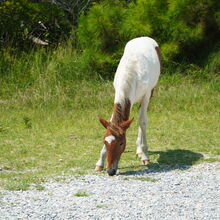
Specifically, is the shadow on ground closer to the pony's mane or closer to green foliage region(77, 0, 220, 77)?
the pony's mane

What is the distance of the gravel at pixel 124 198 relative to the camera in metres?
5.50

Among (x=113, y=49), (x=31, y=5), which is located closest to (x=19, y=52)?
(x=31, y=5)

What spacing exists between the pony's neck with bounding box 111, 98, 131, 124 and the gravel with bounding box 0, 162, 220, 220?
0.68 meters

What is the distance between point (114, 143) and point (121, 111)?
0.53 meters

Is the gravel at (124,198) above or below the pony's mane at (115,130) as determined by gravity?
below

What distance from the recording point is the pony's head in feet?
23.5

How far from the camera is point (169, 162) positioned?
26.7ft

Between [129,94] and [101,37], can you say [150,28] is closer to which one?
[101,37]

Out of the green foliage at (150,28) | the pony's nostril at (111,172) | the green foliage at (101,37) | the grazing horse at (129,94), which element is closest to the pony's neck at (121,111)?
the grazing horse at (129,94)

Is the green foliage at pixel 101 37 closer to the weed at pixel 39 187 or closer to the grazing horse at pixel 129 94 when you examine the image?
the grazing horse at pixel 129 94

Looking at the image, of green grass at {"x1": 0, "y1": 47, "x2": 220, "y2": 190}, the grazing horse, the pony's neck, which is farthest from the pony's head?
green grass at {"x1": 0, "y1": 47, "x2": 220, "y2": 190}

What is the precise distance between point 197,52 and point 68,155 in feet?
23.0

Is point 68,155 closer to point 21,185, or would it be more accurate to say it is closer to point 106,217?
point 21,185

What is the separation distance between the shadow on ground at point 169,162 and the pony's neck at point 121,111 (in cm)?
66
